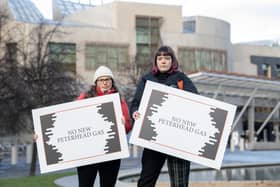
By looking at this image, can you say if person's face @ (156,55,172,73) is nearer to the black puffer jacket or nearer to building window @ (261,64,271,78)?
the black puffer jacket

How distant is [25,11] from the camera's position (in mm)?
78625

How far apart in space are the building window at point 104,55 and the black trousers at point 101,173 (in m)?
57.8

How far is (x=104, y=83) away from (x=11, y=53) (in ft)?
73.6

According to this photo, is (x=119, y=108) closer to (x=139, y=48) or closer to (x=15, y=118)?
(x=15, y=118)

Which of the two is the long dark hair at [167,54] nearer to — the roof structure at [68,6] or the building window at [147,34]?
the building window at [147,34]

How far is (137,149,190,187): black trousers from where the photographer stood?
5.97m

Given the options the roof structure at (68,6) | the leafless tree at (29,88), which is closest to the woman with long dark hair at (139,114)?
the leafless tree at (29,88)

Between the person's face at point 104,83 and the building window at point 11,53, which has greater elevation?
the person's face at point 104,83

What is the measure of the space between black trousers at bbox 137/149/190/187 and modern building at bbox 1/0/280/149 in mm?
47410

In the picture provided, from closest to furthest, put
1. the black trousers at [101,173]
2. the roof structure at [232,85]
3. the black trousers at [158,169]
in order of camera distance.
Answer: the black trousers at [158,169], the black trousers at [101,173], the roof structure at [232,85]

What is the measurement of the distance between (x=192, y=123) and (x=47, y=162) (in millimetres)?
1664

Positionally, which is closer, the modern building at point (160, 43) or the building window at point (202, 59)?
the modern building at point (160, 43)

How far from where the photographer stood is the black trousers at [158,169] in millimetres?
5973

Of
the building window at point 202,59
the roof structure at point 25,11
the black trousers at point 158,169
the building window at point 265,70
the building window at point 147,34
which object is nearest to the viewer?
the black trousers at point 158,169
